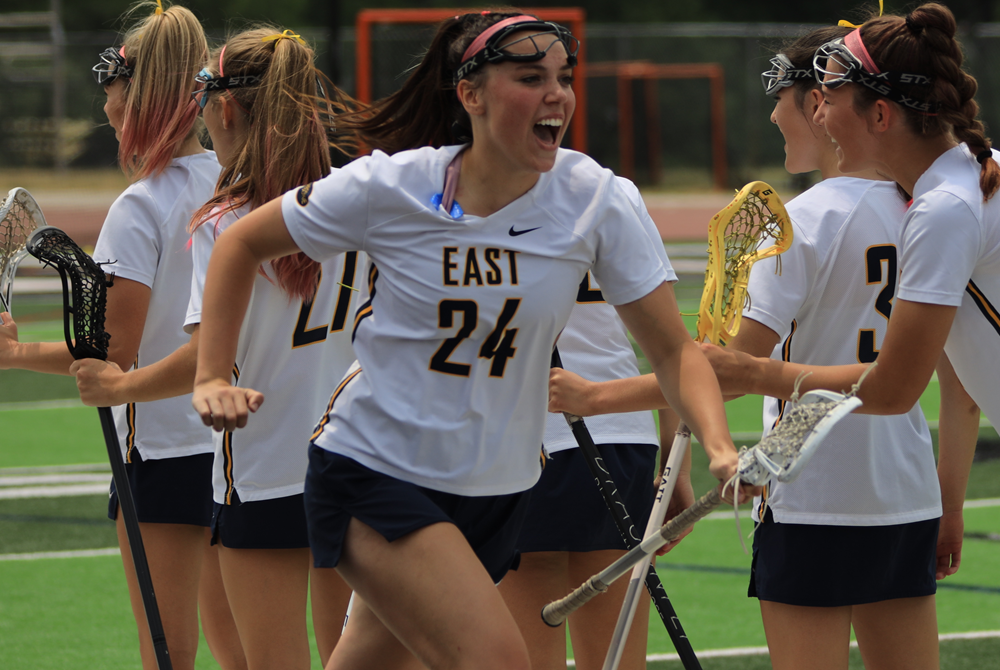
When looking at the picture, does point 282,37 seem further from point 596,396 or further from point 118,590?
point 118,590

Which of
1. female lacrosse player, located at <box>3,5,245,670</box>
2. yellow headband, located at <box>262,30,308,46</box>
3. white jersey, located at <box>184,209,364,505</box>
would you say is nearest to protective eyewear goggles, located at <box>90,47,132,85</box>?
female lacrosse player, located at <box>3,5,245,670</box>

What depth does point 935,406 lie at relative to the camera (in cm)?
1073

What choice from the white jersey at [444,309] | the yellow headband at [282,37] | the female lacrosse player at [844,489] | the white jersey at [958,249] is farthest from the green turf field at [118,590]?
the yellow headband at [282,37]

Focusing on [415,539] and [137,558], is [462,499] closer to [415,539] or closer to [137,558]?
[415,539]

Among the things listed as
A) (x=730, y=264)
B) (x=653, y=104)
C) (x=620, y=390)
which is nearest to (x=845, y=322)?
(x=730, y=264)

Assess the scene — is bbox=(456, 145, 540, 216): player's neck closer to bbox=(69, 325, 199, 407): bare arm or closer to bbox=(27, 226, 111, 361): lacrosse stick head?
bbox=(69, 325, 199, 407): bare arm

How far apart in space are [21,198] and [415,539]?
5.87 ft

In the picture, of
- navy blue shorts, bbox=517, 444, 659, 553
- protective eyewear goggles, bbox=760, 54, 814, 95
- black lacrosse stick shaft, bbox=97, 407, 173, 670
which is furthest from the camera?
navy blue shorts, bbox=517, 444, 659, 553

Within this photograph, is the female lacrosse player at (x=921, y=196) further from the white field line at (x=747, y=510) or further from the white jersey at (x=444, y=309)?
the white field line at (x=747, y=510)

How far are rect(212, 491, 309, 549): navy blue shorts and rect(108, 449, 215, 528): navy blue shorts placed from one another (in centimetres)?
43

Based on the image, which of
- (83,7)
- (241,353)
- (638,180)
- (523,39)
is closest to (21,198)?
(241,353)

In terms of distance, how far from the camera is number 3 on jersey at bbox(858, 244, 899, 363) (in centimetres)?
317

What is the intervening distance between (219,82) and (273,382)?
85 centimetres

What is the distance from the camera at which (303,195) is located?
2764 millimetres
